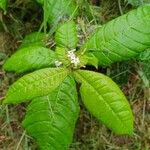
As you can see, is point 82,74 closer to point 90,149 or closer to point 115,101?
point 115,101

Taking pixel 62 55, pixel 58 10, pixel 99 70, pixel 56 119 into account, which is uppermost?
pixel 58 10

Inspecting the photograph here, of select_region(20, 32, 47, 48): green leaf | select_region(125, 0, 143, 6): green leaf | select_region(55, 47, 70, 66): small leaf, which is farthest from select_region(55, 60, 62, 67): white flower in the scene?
select_region(125, 0, 143, 6): green leaf

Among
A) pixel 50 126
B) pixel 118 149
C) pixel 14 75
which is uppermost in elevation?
pixel 14 75

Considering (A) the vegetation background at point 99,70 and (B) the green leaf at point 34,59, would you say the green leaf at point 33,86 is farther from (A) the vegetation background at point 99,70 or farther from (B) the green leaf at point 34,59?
(A) the vegetation background at point 99,70

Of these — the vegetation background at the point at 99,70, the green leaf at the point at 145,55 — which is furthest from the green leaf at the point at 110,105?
the vegetation background at the point at 99,70

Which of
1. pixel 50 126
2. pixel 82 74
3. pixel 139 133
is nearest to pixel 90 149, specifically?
pixel 139 133

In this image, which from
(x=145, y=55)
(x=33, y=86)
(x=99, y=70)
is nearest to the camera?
(x=33, y=86)

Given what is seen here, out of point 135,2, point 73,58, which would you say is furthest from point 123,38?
point 135,2

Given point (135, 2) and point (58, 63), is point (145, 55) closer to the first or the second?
point (135, 2)
